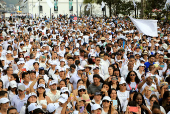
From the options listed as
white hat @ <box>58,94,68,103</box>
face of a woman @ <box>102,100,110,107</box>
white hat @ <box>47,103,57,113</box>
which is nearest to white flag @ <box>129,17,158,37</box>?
face of a woman @ <box>102,100,110,107</box>

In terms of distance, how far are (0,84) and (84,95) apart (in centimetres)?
221

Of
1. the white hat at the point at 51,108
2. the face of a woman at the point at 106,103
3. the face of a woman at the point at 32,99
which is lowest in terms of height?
the white hat at the point at 51,108

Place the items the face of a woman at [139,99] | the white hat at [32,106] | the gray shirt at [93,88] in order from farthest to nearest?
the gray shirt at [93,88]
the face of a woman at [139,99]
the white hat at [32,106]

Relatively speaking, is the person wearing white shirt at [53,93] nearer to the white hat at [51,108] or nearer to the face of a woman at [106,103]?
the white hat at [51,108]

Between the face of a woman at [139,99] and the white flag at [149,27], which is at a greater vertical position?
the white flag at [149,27]

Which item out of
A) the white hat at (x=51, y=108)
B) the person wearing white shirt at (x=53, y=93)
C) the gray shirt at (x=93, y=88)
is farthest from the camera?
the gray shirt at (x=93, y=88)

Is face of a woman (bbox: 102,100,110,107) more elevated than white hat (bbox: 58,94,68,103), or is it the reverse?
white hat (bbox: 58,94,68,103)

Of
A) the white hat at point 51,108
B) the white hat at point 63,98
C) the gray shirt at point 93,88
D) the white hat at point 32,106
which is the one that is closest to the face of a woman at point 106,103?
the white hat at point 63,98

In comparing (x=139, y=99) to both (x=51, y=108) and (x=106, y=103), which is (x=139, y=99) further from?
(x=51, y=108)

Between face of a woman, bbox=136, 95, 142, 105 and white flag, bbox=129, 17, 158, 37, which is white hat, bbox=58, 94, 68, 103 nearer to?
face of a woman, bbox=136, 95, 142, 105

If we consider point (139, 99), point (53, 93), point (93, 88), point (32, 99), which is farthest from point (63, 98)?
point (139, 99)

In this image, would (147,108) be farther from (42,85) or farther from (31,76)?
(31,76)

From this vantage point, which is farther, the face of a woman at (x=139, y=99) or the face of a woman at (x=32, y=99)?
the face of a woman at (x=139, y=99)

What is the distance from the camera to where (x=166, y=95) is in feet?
19.5
